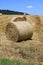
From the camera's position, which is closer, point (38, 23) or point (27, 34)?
point (27, 34)

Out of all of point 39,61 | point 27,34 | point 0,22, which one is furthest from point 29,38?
point 39,61

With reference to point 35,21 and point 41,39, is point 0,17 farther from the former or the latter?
point 41,39

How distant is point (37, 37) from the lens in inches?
514

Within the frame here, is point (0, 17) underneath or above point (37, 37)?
above

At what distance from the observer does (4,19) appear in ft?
50.8

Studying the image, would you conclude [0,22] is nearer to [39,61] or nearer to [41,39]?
[41,39]

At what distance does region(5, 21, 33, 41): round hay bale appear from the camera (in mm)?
11562

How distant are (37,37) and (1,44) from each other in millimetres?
3457

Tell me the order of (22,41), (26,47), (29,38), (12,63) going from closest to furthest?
1. (12,63)
2. (26,47)
3. (22,41)
4. (29,38)

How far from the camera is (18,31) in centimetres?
1153

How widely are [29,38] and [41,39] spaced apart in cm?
67

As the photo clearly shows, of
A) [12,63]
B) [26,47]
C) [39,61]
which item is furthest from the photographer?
[26,47]

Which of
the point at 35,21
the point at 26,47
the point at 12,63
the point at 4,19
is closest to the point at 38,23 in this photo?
the point at 35,21

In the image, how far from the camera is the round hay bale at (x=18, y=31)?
11562 millimetres
